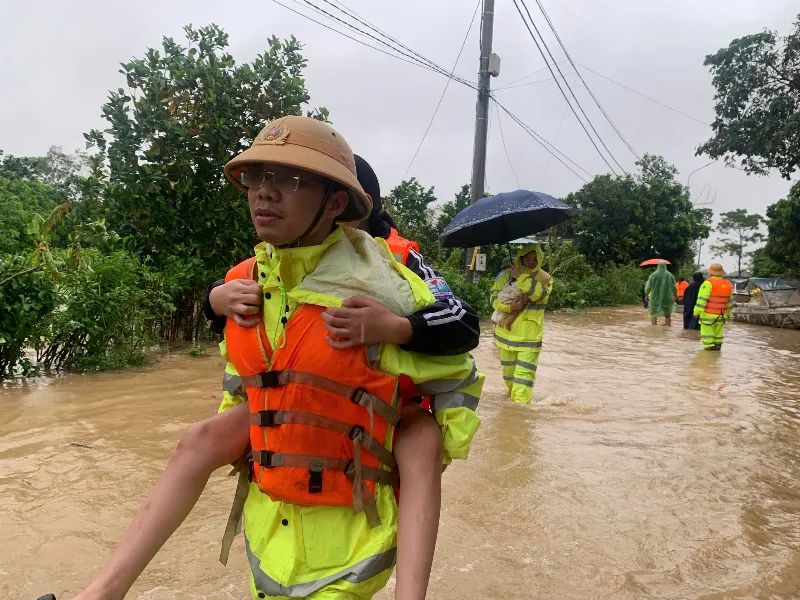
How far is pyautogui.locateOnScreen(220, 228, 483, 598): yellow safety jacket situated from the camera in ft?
5.00

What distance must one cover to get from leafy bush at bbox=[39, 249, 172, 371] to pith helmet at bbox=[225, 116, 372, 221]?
590cm

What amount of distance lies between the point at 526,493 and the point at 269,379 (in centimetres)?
327

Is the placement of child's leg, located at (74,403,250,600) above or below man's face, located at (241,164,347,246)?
below

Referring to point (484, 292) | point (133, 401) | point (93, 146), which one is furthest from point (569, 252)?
point (133, 401)

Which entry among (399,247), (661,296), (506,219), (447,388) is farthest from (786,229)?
(447,388)

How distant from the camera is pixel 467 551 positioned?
341 centimetres

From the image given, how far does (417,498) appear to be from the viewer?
1487 mm

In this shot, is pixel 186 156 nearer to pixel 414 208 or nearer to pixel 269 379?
pixel 269 379

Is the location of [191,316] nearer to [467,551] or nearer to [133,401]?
[133,401]

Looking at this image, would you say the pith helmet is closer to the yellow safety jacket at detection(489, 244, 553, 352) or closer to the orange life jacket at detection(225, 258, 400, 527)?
the orange life jacket at detection(225, 258, 400, 527)

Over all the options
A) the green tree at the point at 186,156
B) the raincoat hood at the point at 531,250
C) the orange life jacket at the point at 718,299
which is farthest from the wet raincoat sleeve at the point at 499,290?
the orange life jacket at the point at 718,299

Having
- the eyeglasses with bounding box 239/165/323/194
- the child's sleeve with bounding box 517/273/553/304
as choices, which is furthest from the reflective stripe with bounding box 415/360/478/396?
the child's sleeve with bounding box 517/273/553/304

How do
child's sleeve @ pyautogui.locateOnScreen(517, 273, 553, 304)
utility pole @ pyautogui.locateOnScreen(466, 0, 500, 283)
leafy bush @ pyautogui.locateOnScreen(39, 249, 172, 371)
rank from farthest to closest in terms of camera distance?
1. utility pole @ pyautogui.locateOnScreen(466, 0, 500, 283)
2. leafy bush @ pyautogui.locateOnScreen(39, 249, 172, 371)
3. child's sleeve @ pyautogui.locateOnScreen(517, 273, 553, 304)

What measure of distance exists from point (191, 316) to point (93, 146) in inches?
104
